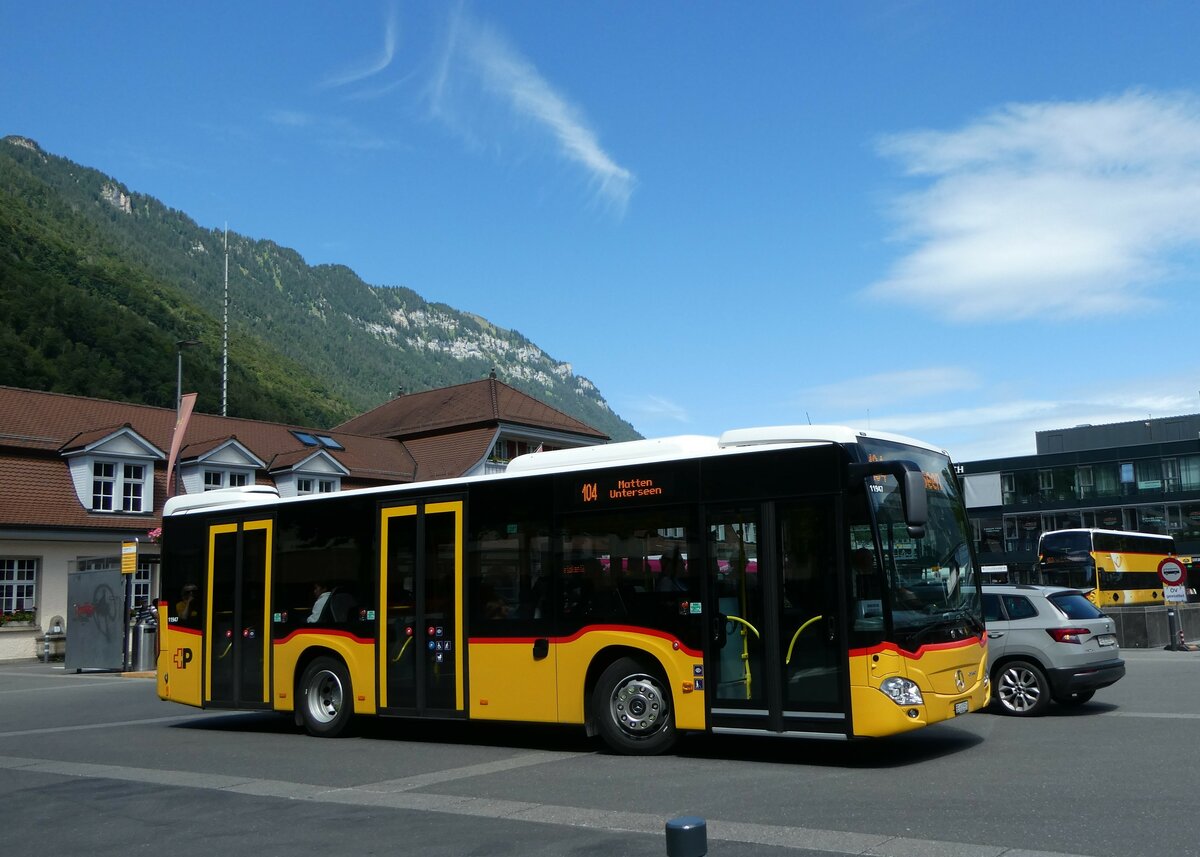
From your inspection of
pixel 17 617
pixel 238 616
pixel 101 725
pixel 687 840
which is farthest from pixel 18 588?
pixel 687 840

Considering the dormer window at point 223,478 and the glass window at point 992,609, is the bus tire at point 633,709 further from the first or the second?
the dormer window at point 223,478

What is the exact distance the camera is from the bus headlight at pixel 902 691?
10117 mm

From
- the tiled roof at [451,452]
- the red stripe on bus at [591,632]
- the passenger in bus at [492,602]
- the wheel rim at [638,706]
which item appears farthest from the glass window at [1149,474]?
the wheel rim at [638,706]

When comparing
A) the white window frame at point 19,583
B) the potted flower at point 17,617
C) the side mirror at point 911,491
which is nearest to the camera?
the side mirror at point 911,491

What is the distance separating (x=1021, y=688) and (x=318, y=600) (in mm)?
8768

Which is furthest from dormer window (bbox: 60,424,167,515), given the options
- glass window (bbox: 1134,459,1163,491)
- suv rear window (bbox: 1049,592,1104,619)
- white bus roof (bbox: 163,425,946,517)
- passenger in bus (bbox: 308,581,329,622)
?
glass window (bbox: 1134,459,1163,491)

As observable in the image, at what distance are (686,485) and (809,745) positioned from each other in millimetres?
3132

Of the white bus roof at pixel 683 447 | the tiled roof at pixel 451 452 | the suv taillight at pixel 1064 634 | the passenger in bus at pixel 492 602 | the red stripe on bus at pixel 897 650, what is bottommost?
the suv taillight at pixel 1064 634

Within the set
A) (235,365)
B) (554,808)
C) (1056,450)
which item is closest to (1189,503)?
(1056,450)

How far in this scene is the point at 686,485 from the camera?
1167 centimetres

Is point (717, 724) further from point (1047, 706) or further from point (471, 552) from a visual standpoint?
point (1047, 706)

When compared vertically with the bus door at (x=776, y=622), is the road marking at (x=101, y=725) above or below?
below

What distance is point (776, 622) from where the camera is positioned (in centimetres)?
1073

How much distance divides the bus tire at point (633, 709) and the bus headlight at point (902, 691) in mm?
2320
